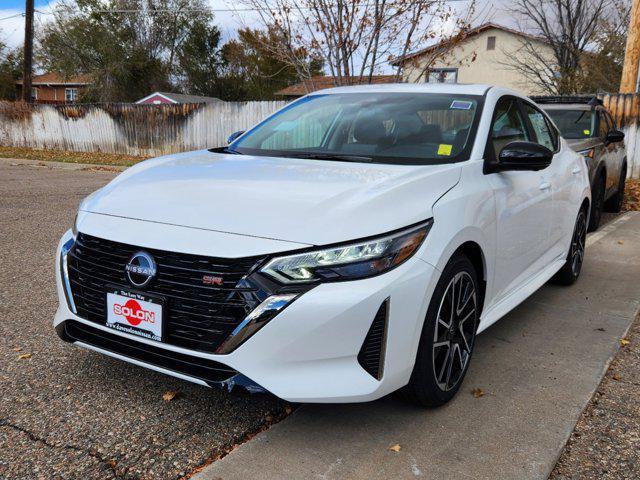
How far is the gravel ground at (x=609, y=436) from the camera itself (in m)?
2.46

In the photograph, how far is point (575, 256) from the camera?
5188 mm

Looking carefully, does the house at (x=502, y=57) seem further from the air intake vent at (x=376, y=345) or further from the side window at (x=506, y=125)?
the air intake vent at (x=376, y=345)

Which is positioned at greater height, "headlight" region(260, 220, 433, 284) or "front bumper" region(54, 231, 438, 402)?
"headlight" region(260, 220, 433, 284)

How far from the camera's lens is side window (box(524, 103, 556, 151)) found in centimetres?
440

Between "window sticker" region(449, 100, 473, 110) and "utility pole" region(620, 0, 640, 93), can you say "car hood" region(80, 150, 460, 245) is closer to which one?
"window sticker" region(449, 100, 473, 110)

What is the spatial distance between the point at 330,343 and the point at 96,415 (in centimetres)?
122

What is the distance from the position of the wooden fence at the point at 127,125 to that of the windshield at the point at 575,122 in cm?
958

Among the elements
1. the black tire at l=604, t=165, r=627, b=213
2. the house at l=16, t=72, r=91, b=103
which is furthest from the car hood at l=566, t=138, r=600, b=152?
the house at l=16, t=72, r=91, b=103

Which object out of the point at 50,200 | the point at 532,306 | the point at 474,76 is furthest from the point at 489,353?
the point at 474,76

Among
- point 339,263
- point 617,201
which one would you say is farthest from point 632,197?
point 339,263

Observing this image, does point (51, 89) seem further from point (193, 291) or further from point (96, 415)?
point (193, 291)

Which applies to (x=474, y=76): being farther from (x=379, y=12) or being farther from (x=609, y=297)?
(x=609, y=297)

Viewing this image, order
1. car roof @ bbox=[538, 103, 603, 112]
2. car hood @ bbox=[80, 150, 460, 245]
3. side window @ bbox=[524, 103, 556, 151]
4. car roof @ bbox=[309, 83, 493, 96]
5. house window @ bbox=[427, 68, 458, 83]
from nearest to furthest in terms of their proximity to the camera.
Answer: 1. car hood @ bbox=[80, 150, 460, 245]
2. car roof @ bbox=[309, 83, 493, 96]
3. side window @ bbox=[524, 103, 556, 151]
4. car roof @ bbox=[538, 103, 603, 112]
5. house window @ bbox=[427, 68, 458, 83]

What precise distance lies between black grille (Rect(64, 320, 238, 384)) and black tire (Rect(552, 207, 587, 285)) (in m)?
3.60
